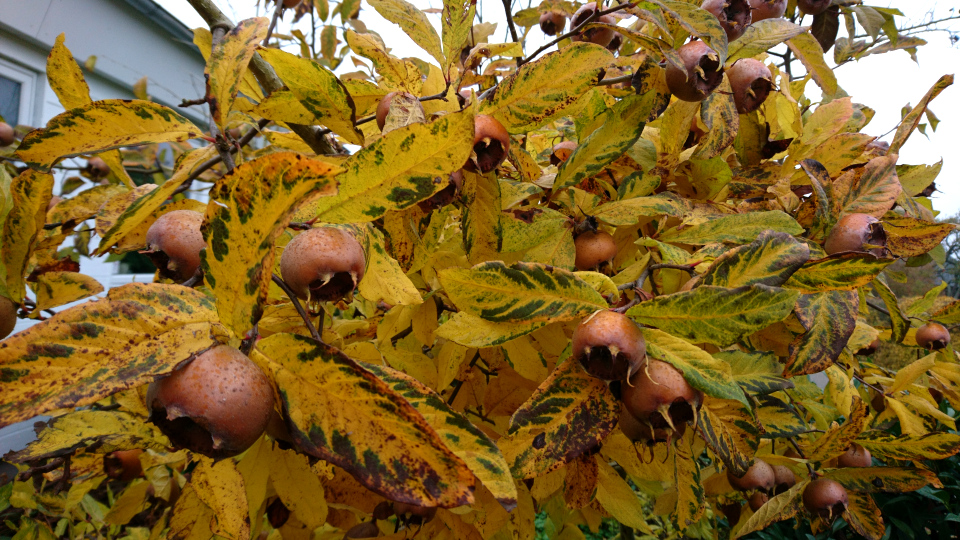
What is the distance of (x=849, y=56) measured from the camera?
4.41 ft

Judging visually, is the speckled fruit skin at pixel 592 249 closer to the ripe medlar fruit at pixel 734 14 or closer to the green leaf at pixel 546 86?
the green leaf at pixel 546 86

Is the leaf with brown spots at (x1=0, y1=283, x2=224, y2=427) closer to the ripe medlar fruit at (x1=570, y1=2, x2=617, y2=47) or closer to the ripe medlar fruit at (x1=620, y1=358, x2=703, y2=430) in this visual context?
the ripe medlar fruit at (x1=620, y1=358, x2=703, y2=430)

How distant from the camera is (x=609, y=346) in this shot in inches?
19.0

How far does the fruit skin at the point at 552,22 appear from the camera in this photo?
134 centimetres

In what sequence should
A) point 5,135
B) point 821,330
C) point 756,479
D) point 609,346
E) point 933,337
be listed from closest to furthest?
point 609,346 → point 821,330 → point 756,479 → point 933,337 → point 5,135

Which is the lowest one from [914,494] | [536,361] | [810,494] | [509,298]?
[914,494]

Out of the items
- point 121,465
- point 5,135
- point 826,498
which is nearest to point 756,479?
point 826,498

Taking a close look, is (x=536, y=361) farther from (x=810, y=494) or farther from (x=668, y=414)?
(x=810, y=494)

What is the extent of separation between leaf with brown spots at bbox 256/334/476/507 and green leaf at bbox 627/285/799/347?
287 mm

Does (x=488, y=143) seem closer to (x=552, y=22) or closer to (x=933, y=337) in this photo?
(x=552, y=22)

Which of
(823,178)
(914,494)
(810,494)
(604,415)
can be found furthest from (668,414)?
(914,494)

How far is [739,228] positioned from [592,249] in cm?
20

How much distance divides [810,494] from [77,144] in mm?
1249

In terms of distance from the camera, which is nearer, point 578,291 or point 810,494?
point 578,291
